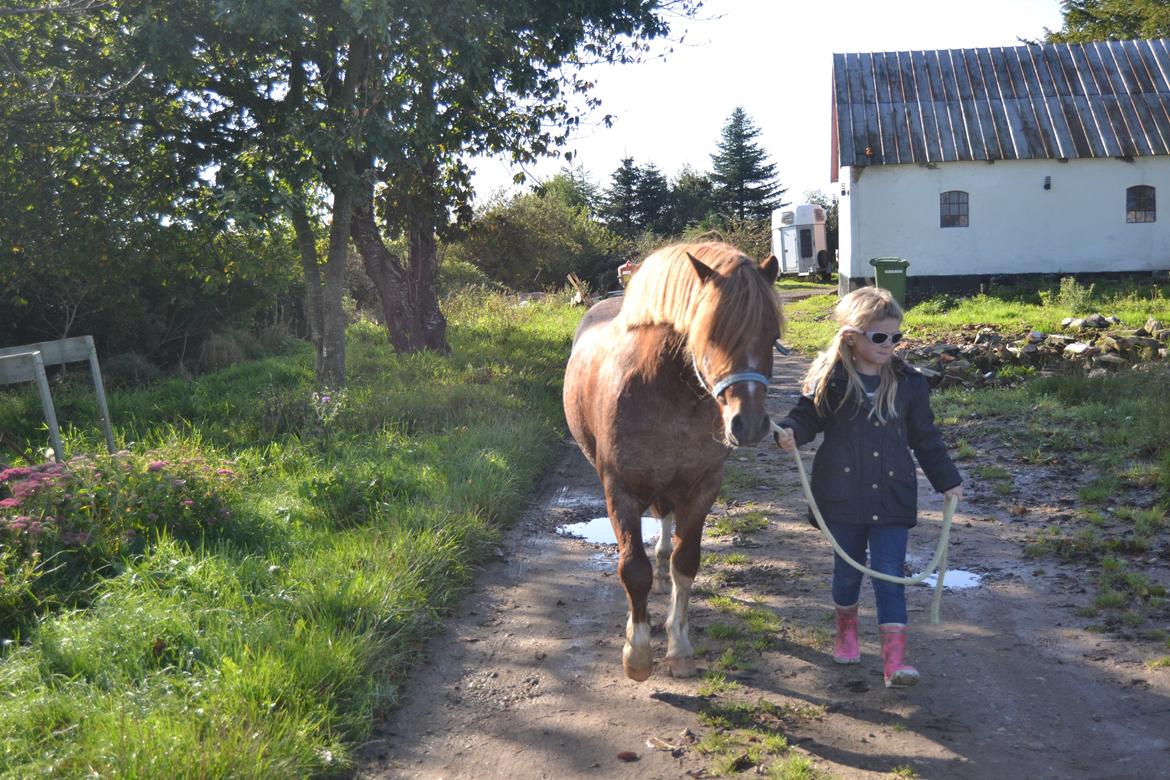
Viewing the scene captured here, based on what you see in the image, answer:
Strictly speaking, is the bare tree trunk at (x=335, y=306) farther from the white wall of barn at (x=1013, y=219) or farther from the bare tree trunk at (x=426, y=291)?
the white wall of barn at (x=1013, y=219)

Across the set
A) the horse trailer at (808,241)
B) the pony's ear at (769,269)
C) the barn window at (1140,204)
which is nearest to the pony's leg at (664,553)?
the pony's ear at (769,269)

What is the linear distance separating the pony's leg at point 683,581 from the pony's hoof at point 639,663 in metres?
0.21

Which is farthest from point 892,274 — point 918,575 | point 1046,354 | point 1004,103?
point 918,575

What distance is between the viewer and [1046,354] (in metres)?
11.6

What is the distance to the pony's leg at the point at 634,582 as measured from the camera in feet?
13.2

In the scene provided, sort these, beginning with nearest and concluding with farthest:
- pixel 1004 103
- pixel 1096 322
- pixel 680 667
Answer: pixel 680 667 < pixel 1096 322 < pixel 1004 103

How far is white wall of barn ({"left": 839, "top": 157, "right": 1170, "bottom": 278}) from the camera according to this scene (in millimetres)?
22953

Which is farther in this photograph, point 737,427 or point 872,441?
point 872,441

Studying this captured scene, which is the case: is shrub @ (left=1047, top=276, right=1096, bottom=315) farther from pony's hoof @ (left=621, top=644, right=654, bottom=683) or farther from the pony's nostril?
the pony's nostril

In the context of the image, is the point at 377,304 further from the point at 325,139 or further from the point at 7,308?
the point at 325,139

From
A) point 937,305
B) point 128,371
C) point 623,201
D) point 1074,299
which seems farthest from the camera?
point 623,201

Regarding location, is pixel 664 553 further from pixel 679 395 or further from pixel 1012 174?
pixel 1012 174

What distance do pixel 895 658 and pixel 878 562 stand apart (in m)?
0.42

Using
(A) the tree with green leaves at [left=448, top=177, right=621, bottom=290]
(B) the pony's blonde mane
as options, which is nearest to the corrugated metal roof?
(A) the tree with green leaves at [left=448, top=177, right=621, bottom=290]
